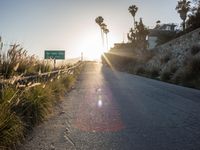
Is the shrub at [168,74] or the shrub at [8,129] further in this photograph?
the shrub at [168,74]

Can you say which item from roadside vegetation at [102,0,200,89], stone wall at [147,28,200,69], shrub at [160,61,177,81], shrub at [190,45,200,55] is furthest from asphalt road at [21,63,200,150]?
stone wall at [147,28,200,69]

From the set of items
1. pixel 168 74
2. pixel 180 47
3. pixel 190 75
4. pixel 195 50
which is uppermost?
pixel 180 47

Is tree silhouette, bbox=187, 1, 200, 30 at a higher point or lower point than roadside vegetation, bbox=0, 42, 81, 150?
higher

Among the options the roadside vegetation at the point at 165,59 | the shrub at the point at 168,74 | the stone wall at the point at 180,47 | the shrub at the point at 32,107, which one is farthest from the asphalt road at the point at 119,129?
the stone wall at the point at 180,47

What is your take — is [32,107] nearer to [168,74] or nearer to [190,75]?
[190,75]

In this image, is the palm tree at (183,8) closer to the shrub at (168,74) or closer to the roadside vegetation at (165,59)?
the roadside vegetation at (165,59)

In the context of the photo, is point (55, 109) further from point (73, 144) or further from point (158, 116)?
point (73, 144)

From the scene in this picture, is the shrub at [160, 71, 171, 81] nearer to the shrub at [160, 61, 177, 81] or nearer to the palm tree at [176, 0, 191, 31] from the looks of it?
the shrub at [160, 61, 177, 81]

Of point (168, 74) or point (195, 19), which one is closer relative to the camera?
point (168, 74)


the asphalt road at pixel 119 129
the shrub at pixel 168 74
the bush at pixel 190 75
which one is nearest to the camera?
the asphalt road at pixel 119 129

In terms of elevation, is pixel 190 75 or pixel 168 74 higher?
pixel 190 75

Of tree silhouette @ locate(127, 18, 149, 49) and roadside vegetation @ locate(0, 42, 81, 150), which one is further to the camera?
tree silhouette @ locate(127, 18, 149, 49)

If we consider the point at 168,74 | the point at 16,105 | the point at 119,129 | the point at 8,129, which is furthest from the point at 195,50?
the point at 8,129

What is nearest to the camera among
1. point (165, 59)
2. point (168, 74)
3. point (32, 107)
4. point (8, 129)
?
point (8, 129)
